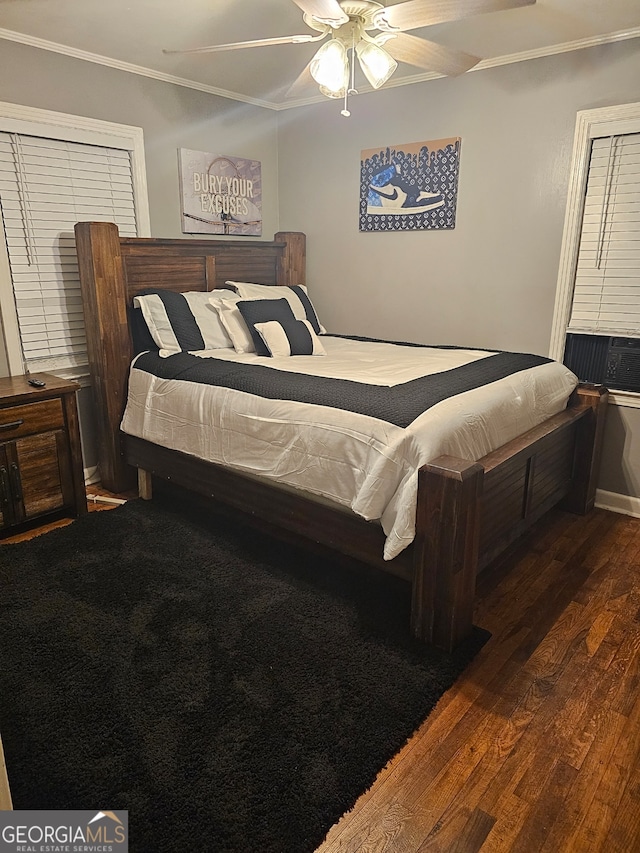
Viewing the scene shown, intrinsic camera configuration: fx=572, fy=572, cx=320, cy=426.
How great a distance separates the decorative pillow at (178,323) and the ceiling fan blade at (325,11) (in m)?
1.74

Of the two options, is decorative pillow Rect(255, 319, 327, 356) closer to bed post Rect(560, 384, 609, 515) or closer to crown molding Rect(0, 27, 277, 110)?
bed post Rect(560, 384, 609, 515)

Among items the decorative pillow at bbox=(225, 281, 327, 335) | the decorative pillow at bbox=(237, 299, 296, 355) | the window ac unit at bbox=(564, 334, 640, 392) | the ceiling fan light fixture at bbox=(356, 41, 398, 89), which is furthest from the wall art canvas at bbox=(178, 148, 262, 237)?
the window ac unit at bbox=(564, 334, 640, 392)

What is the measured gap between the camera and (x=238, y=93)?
392 cm

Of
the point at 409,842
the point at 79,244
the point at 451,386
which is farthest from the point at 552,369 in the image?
the point at 79,244

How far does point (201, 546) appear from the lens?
9.07ft

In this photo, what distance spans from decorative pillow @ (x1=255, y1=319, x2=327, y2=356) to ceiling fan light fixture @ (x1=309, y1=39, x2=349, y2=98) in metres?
1.29

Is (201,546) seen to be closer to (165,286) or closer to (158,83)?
(165,286)

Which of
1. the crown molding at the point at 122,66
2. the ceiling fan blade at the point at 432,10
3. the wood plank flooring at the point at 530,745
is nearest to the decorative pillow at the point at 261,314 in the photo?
the crown molding at the point at 122,66

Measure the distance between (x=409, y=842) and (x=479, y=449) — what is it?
52.1 inches

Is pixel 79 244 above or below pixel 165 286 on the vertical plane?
above

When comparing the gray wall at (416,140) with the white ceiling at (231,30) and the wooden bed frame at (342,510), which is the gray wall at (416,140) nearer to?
the white ceiling at (231,30)

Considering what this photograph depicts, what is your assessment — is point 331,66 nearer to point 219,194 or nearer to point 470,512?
point 470,512

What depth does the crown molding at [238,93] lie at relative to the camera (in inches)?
112

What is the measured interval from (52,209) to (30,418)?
1214mm
